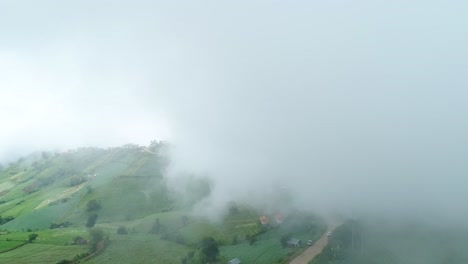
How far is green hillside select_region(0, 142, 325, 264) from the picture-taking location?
204 feet

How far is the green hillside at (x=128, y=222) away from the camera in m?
62.2

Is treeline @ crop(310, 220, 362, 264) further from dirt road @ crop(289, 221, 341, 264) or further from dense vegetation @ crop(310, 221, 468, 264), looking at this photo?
dirt road @ crop(289, 221, 341, 264)

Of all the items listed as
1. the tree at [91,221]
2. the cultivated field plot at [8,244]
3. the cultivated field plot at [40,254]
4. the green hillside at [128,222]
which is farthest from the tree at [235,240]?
the cultivated field plot at [8,244]

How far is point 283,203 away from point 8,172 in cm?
12876

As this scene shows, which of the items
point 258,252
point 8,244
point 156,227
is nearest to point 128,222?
point 156,227

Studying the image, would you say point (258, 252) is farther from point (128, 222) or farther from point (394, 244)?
point (128, 222)

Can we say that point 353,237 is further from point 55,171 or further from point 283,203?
point 55,171

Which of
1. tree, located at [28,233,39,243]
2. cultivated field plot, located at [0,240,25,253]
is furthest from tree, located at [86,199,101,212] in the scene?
cultivated field plot, located at [0,240,25,253]

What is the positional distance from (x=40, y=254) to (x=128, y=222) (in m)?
16.4

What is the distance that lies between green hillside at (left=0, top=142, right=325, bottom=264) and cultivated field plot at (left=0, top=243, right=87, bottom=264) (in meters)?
0.19

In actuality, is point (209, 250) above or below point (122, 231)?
below

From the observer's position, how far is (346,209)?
73250 millimetres

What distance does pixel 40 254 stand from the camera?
220ft

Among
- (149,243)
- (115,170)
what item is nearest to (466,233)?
(149,243)
